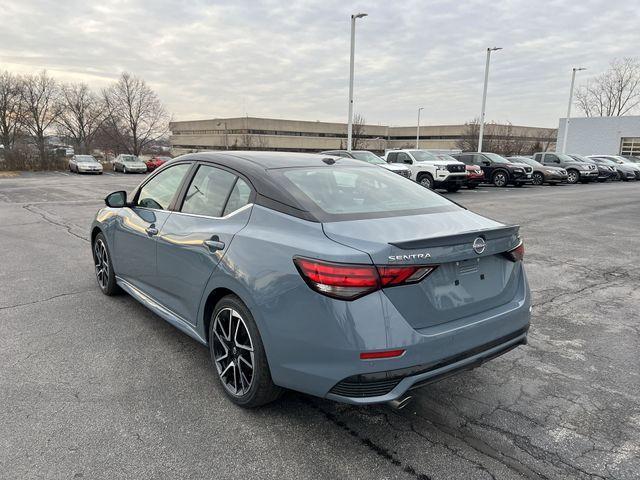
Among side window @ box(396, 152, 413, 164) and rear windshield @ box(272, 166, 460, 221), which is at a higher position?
rear windshield @ box(272, 166, 460, 221)

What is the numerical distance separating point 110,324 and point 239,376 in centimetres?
198

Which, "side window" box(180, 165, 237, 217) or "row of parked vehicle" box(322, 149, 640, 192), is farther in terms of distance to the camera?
"row of parked vehicle" box(322, 149, 640, 192)

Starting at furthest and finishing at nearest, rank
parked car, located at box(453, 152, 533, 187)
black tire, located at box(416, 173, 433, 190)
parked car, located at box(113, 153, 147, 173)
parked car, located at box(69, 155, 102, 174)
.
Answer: parked car, located at box(113, 153, 147, 173), parked car, located at box(69, 155, 102, 174), parked car, located at box(453, 152, 533, 187), black tire, located at box(416, 173, 433, 190)

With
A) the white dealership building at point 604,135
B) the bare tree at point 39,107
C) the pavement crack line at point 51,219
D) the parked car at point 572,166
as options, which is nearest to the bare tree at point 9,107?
the bare tree at point 39,107

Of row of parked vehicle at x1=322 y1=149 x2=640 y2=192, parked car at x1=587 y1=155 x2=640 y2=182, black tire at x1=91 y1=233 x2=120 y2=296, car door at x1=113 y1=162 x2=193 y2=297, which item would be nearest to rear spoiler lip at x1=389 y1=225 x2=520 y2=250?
car door at x1=113 y1=162 x2=193 y2=297

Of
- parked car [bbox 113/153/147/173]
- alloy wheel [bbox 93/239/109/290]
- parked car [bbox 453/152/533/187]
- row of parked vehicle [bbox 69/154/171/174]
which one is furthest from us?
parked car [bbox 113/153/147/173]

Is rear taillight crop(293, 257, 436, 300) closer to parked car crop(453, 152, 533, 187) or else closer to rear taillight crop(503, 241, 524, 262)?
rear taillight crop(503, 241, 524, 262)

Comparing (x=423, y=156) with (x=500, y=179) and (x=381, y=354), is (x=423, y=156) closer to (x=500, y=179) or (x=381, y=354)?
(x=500, y=179)

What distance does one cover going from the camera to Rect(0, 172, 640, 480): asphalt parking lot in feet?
7.88

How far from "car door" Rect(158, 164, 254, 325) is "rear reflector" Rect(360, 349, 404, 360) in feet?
3.81

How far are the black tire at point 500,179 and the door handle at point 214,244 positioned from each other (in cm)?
2213

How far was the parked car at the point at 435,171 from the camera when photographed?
59.6 feet

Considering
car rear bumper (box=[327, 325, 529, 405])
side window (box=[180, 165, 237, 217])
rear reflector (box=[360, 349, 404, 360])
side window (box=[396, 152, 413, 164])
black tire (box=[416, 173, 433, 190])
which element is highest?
side window (box=[180, 165, 237, 217])

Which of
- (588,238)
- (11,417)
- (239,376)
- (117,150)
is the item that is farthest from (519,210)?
(117,150)
